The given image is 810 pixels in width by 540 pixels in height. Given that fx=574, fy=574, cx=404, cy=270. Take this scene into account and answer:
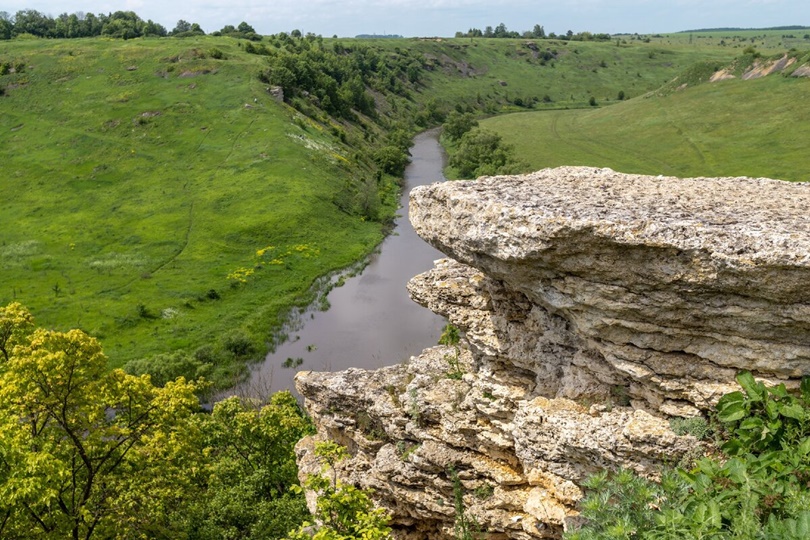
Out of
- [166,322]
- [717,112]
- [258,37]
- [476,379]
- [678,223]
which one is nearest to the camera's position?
[678,223]

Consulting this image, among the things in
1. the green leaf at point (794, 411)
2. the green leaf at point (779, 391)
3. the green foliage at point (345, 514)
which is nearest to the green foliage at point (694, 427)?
the green leaf at point (779, 391)

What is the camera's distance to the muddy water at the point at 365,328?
176ft

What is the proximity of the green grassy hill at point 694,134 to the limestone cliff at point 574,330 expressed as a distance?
288 feet

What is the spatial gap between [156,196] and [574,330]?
87.6 meters

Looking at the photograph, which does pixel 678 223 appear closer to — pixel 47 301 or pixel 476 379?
pixel 476 379

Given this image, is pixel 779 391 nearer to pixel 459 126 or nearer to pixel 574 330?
pixel 574 330

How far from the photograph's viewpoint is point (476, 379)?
55.8 feet

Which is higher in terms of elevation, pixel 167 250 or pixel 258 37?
pixel 258 37

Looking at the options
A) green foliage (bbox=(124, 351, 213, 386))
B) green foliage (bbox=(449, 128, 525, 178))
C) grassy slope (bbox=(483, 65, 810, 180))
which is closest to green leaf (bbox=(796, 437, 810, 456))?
green foliage (bbox=(124, 351, 213, 386))

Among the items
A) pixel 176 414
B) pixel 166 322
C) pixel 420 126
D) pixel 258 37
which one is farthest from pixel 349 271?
pixel 258 37

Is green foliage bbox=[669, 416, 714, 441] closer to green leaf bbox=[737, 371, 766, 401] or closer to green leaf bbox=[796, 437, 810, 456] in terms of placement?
green leaf bbox=[737, 371, 766, 401]

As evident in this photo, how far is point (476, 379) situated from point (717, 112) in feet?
429

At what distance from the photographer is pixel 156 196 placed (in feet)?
294

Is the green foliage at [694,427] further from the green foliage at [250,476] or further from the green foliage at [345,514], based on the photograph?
the green foliage at [250,476]
